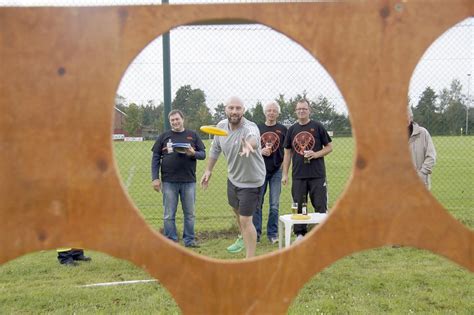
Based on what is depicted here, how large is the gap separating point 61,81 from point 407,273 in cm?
342

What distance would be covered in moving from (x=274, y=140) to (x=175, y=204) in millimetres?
1380

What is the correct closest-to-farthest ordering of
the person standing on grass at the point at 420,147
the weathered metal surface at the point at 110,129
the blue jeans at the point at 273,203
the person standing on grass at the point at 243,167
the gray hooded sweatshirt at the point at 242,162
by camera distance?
the weathered metal surface at the point at 110,129 → the person standing on grass at the point at 243,167 → the gray hooded sweatshirt at the point at 242,162 → the person standing on grass at the point at 420,147 → the blue jeans at the point at 273,203

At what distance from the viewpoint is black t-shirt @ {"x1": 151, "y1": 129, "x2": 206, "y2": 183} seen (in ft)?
17.8

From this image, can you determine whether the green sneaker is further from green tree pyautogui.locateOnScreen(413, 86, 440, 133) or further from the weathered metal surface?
green tree pyautogui.locateOnScreen(413, 86, 440, 133)

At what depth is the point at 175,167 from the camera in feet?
17.8

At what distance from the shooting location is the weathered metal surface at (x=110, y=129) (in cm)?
167

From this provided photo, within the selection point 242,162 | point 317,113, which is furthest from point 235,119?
point 317,113

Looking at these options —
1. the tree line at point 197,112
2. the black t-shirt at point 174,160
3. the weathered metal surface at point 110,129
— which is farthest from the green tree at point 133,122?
the weathered metal surface at point 110,129

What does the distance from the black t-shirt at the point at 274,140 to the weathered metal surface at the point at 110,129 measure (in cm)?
409

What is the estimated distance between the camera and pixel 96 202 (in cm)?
170

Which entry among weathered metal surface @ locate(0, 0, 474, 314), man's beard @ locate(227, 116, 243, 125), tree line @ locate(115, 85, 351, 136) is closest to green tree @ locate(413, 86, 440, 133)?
tree line @ locate(115, 85, 351, 136)

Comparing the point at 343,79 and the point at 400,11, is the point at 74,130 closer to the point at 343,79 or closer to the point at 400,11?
the point at 343,79

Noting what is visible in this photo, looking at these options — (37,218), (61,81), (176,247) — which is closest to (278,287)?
(176,247)

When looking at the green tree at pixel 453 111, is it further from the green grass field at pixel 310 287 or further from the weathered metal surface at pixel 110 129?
the weathered metal surface at pixel 110 129
